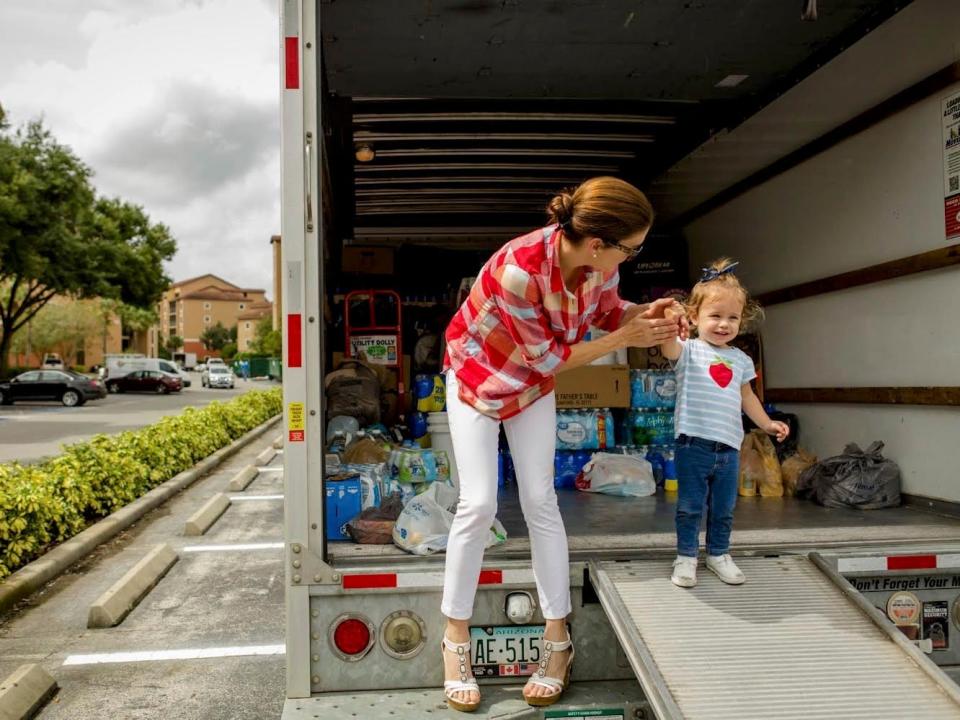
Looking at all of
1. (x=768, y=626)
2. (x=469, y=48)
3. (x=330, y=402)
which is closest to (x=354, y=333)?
(x=330, y=402)

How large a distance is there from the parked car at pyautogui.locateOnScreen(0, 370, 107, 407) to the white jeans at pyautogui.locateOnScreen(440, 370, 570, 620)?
29732mm

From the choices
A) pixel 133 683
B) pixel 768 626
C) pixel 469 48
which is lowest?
pixel 133 683

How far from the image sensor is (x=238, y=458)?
1364 cm

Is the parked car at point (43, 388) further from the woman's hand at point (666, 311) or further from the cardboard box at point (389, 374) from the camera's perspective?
the woman's hand at point (666, 311)

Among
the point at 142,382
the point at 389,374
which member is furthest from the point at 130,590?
the point at 142,382

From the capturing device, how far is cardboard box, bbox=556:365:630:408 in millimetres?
5387

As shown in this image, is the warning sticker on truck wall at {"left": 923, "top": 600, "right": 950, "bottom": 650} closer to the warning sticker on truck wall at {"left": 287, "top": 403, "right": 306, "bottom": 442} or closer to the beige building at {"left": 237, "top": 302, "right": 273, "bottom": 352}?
the warning sticker on truck wall at {"left": 287, "top": 403, "right": 306, "bottom": 442}

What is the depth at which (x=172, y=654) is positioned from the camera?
4.32 m

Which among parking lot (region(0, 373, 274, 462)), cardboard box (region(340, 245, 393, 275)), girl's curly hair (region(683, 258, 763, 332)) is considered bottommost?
parking lot (region(0, 373, 274, 462))

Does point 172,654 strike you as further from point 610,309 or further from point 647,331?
point 647,331

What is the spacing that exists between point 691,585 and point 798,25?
9.29ft

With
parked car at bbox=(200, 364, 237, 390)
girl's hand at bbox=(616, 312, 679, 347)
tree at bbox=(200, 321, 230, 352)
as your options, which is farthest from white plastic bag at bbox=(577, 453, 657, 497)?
tree at bbox=(200, 321, 230, 352)

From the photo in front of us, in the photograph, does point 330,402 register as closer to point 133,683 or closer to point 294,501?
point 133,683

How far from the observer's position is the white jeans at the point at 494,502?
2.57 metres
